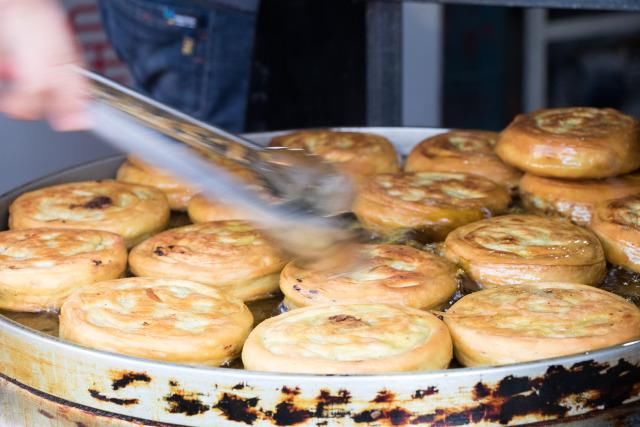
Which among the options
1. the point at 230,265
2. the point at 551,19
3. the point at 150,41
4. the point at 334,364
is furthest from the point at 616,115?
the point at 551,19

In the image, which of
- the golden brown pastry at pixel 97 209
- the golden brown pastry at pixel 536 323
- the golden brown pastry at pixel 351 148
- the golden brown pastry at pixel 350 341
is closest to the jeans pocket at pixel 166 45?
the golden brown pastry at pixel 351 148

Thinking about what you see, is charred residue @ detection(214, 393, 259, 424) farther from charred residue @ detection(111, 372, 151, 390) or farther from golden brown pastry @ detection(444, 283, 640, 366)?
Result: golden brown pastry @ detection(444, 283, 640, 366)

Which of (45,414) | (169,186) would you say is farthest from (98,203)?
(45,414)

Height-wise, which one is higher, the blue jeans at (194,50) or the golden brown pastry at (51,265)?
the blue jeans at (194,50)

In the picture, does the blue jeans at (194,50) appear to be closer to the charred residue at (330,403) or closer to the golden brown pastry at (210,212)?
the golden brown pastry at (210,212)

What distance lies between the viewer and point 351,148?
362cm

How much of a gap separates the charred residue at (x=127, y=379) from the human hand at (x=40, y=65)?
2.29 ft

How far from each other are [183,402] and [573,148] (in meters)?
1.82

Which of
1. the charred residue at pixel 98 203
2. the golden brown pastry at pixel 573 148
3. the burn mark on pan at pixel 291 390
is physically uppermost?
the golden brown pastry at pixel 573 148

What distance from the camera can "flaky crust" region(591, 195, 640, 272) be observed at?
2.76 m

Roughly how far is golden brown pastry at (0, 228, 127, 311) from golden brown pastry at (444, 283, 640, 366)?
1112mm

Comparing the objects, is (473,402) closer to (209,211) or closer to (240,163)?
(240,163)

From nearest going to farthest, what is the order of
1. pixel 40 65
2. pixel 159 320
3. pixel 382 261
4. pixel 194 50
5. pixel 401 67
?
pixel 159 320
pixel 40 65
pixel 382 261
pixel 401 67
pixel 194 50

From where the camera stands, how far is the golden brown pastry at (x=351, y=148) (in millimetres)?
3506
